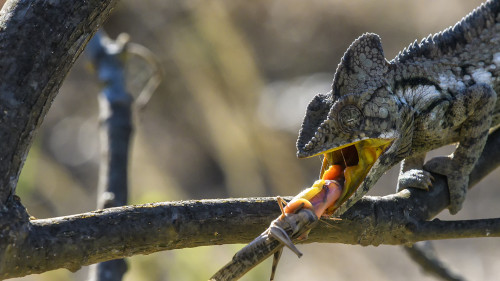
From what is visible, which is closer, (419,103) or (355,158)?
(355,158)

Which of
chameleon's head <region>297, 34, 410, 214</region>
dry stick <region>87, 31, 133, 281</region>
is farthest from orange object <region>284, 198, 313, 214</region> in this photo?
dry stick <region>87, 31, 133, 281</region>

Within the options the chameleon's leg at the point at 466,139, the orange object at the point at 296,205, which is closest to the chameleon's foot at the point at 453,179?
the chameleon's leg at the point at 466,139

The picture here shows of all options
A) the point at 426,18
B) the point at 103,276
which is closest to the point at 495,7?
the point at 103,276

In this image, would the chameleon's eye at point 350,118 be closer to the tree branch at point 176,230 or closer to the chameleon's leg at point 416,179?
the chameleon's leg at point 416,179

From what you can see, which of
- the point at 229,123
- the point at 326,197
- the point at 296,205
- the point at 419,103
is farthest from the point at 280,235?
the point at 229,123

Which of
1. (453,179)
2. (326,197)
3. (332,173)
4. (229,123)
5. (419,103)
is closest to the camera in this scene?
(326,197)

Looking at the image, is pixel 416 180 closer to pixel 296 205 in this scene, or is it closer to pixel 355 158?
pixel 355 158

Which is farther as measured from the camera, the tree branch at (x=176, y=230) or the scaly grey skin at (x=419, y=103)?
the scaly grey skin at (x=419, y=103)
